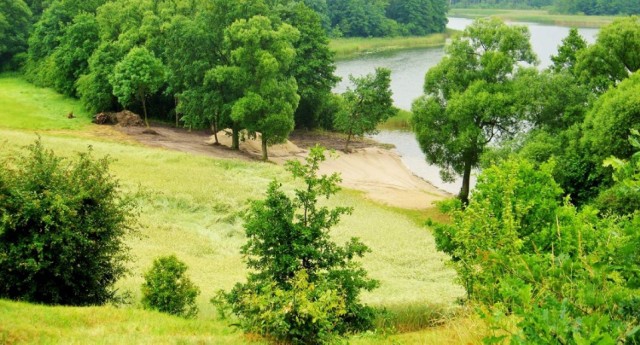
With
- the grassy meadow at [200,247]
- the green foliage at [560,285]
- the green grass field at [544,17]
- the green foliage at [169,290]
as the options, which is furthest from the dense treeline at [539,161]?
the green grass field at [544,17]

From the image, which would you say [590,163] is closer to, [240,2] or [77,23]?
[240,2]

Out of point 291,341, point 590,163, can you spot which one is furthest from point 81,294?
point 590,163

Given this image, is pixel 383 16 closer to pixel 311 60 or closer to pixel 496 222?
pixel 311 60

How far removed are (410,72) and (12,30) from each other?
51.4 meters

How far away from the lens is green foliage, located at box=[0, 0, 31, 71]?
72.5 metres

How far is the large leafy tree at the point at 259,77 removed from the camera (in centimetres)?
4575

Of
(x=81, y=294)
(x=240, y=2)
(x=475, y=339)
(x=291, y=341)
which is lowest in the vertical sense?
(x=81, y=294)

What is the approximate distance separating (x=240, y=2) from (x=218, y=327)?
39345mm

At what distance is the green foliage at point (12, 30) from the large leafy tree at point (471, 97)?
56.2 m

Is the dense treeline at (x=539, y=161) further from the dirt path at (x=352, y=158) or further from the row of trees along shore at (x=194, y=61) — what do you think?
the row of trees along shore at (x=194, y=61)

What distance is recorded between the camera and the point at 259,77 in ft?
156

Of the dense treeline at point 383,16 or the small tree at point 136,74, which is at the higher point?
the dense treeline at point 383,16

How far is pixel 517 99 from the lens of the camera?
112ft

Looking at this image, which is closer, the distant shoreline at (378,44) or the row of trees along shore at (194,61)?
the row of trees along shore at (194,61)
